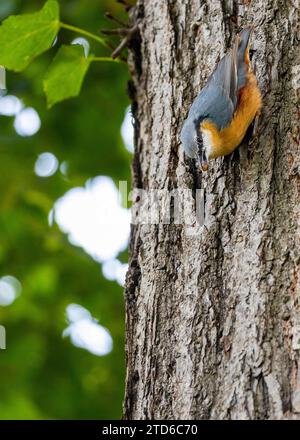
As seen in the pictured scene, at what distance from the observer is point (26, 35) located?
9.93 feet

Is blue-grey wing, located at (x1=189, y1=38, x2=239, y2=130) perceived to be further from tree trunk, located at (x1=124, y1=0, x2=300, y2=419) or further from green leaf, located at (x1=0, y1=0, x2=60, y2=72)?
green leaf, located at (x1=0, y1=0, x2=60, y2=72)

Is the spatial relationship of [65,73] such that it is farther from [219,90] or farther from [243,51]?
[243,51]

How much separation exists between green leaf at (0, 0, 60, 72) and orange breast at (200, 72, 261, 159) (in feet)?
2.87

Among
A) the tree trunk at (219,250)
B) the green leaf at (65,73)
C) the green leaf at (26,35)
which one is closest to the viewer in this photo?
the tree trunk at (219,250)

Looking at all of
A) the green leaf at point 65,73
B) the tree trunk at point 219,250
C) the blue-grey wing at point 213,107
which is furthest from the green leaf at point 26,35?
the blue-grey wing at point 213,107

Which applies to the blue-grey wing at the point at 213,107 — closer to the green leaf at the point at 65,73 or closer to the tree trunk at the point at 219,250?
the tree trunk at the point at 219,250

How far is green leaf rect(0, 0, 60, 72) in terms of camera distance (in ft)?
9.73

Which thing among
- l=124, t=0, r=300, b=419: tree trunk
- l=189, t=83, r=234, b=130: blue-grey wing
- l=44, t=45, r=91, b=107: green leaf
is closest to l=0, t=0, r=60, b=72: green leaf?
l=44, t=45, r=91, b=107: green leaf

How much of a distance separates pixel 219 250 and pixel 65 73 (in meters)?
1.29

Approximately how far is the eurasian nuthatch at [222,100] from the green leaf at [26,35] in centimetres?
84

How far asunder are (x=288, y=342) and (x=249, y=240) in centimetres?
38

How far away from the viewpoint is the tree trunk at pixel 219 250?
202cm

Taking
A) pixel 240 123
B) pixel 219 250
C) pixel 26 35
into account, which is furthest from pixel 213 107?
pixel 26 35

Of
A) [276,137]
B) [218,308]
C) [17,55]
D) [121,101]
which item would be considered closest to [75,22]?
[121,101]
